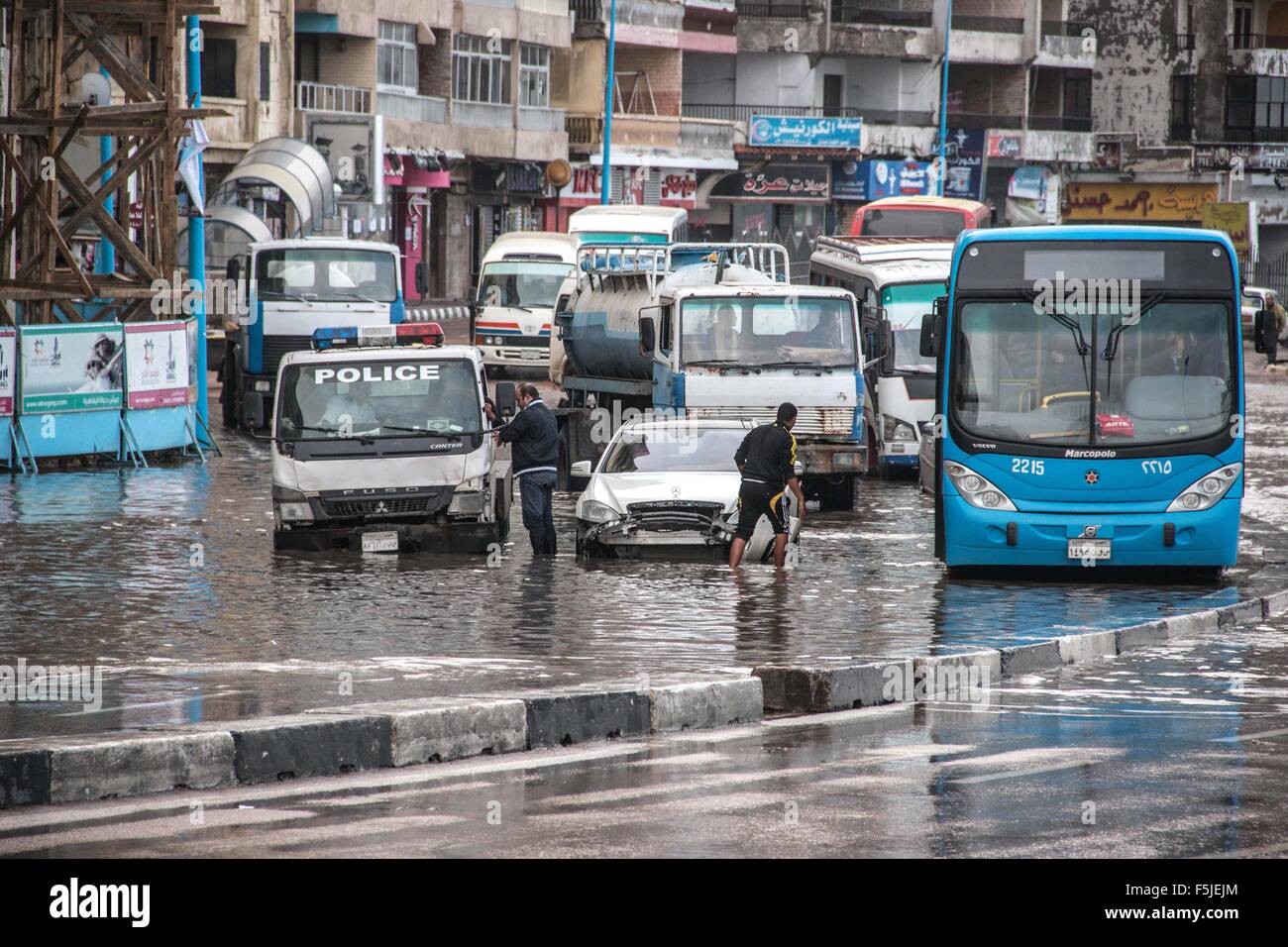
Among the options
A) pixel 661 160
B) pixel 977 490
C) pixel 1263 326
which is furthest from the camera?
pixel 661 160

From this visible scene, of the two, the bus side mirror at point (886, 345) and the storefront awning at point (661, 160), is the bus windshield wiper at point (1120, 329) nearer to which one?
the bus side mirror at point (886, 345)

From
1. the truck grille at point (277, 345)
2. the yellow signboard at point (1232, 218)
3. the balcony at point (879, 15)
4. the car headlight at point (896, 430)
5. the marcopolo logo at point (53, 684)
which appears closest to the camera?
the marcopolo logo at point (53, 684)

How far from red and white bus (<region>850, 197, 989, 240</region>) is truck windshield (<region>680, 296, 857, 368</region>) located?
2203 centimetres

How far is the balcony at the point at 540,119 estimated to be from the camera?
6631cm

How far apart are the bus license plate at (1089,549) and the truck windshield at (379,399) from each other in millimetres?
5377

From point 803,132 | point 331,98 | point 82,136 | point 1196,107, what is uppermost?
point 1196,107

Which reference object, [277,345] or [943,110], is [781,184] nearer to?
[943,110]

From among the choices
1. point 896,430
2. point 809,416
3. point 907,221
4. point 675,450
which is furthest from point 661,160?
point 675,450

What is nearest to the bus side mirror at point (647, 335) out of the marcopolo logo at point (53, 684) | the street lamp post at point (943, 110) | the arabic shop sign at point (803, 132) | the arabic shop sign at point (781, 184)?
the marcopolo logo at point (53, 684)

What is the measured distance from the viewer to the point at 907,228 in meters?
46.2

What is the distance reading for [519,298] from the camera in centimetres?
4203

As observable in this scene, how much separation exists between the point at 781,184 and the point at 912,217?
107 feet

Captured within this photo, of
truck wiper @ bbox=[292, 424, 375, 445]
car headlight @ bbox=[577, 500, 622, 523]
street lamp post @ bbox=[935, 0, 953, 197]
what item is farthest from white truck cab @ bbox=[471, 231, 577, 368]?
street lamp post @ bbox=[935, 0, 953, 197]
